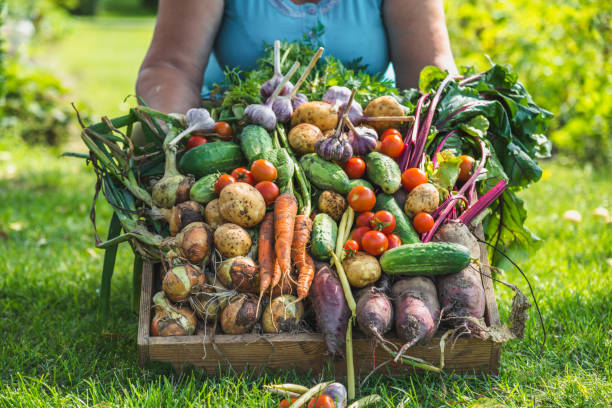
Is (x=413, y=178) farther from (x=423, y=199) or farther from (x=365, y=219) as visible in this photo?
(x=365, y=219)

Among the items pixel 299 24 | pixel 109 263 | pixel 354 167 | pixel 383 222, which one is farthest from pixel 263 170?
pixel 299 24

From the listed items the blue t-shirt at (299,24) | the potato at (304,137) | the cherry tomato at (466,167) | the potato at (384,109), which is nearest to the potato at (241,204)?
the potato at (304,137)

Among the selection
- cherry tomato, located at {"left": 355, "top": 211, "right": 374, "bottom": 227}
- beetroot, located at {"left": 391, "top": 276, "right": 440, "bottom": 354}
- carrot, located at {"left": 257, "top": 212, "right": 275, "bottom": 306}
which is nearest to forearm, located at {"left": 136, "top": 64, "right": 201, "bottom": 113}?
carrot, located at {"left": 257, "top": 212, "right": 275, "bottom": 306}

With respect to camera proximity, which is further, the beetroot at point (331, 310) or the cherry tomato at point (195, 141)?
the cherry tomato at point (195, 141)

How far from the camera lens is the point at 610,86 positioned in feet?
17.2

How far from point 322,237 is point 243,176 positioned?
40 centimetres

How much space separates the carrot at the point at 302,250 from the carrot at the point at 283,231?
0.09 ft

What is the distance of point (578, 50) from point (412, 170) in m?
4.12

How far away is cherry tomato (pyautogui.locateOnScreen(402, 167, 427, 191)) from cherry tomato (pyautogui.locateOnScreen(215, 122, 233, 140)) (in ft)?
2.65

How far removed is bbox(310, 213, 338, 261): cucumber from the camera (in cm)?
209

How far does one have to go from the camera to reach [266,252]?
2.10m

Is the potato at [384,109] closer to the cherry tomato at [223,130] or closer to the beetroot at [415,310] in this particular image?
the cherry tomato at [223,130]

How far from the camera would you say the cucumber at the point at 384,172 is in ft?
Result: 7.31

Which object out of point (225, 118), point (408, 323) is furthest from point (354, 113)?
point (408, 323)
